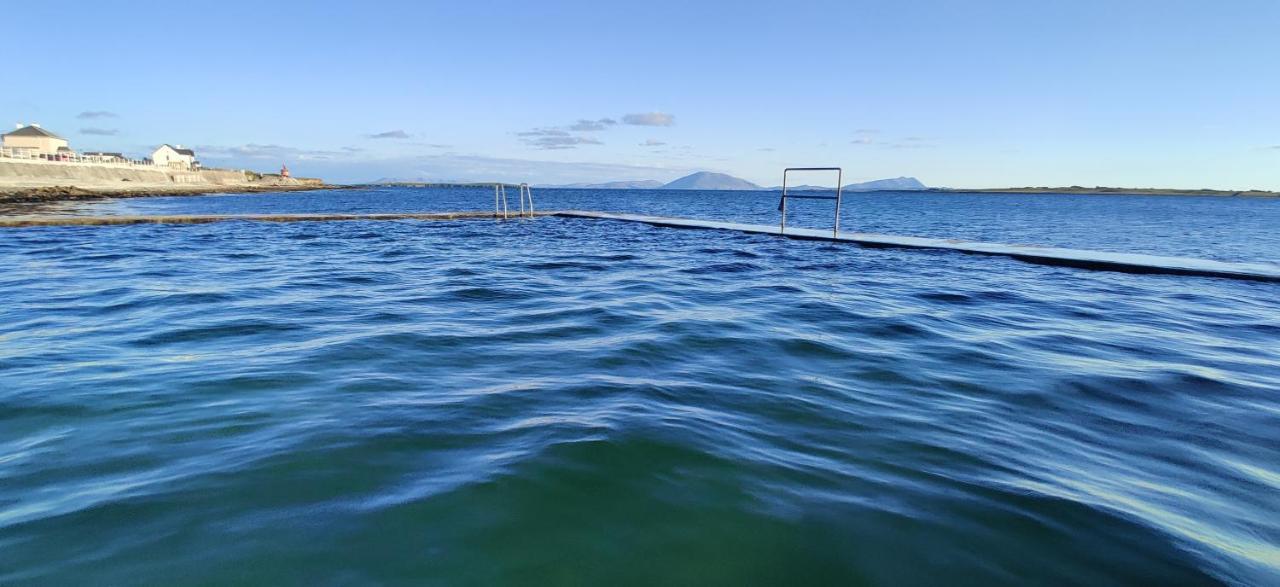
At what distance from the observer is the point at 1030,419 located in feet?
14.8

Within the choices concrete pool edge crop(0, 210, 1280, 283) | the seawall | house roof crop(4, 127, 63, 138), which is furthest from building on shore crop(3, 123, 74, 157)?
concrete pool edge crop(0, 210, 1280, 283)

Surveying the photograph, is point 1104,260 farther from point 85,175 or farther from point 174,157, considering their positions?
point 174,157

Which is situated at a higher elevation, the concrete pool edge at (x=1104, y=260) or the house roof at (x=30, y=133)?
the house roof at (x=30, y=133)

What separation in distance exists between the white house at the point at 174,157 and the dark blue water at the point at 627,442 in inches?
5183

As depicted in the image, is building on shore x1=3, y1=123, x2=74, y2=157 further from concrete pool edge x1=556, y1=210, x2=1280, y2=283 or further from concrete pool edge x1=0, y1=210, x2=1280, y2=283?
concrete pool edge x1=556, y1=210, x2=1280, y2=283

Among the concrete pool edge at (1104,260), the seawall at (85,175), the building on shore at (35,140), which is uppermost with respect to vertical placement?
the building on shore at (35,140)

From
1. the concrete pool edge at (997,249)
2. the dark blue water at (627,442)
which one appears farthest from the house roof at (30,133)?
the dark blue water at (627,442)

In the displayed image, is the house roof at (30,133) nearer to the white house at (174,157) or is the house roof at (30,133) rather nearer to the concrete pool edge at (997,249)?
the white house at (174,157)

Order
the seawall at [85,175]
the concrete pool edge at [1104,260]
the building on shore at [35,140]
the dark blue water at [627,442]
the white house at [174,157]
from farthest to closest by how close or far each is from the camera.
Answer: the white house at [174,157] < the building on shore at [35,140] < the seawall at [85,175] < the concrete pool edge at [1104,260] < the dark blue water at [627,442]

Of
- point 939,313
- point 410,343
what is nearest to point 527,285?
point 410,343

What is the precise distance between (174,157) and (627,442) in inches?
5917

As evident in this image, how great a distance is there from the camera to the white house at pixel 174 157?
113 metres

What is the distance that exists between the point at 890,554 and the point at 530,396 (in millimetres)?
2935

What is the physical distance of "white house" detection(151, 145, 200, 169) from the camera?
113m
